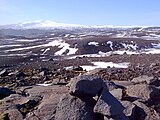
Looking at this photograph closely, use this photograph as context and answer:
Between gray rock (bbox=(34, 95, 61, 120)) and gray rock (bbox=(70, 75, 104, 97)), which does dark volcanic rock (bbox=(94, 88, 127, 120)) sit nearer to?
gray rock (bbox=(70, 75, 104, 97))

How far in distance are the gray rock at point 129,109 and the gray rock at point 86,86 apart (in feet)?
4.79

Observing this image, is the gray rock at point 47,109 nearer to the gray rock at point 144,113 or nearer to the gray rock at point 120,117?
the gray rock at point 120,117

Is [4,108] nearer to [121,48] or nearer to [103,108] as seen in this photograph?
[103,108]

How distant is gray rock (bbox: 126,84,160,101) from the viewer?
14.0 m

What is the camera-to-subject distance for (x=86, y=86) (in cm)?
1171

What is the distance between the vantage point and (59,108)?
1185 centimetres

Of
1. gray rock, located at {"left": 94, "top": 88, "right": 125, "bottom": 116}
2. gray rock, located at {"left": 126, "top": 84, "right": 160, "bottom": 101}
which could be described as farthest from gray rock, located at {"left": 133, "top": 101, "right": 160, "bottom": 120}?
gray rock, located at {"left": 94, "top": 88, "right": 125, "bottom": 116}

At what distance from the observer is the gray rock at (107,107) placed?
11.2m

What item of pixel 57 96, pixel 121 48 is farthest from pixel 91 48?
pixel 57 96

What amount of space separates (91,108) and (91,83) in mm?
947

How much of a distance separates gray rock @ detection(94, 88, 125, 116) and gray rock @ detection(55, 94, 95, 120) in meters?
0.37

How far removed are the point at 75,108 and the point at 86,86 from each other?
930mm

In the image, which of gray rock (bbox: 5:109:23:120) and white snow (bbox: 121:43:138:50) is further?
white snow (bbox: 121:43:138:50)

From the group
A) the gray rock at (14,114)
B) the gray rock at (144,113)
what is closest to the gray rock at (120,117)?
the gray rock at (144,113)
